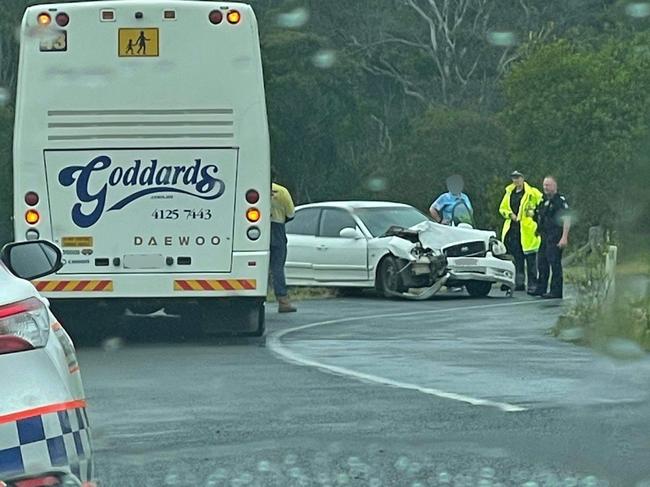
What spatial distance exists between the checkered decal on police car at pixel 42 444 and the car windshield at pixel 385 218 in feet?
56.0

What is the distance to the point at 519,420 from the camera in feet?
30.2

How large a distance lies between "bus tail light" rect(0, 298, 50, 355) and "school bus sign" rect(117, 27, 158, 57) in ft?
30.4

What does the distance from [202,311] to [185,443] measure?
7.04 metres

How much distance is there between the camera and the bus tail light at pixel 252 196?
14469mm

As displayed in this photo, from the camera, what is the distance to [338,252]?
2230cm

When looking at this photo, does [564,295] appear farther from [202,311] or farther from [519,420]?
[519,420]

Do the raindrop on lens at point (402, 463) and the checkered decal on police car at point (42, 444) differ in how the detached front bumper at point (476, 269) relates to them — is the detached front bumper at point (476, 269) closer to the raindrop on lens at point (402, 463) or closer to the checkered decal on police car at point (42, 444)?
the raindrop on lens at point (402, 463)

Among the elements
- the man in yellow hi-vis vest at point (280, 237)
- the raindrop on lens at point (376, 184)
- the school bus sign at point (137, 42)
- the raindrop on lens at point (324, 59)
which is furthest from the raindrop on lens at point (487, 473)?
the raindrop on lens at point (376, 184)

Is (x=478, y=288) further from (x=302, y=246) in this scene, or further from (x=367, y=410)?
(x=367, y=410)

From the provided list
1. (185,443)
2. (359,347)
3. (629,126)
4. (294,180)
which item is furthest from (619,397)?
(294,180)

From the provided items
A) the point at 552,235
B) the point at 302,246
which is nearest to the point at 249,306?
the point at 552,235

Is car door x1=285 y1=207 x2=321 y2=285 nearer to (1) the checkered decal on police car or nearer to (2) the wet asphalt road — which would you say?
(2) the wet asphalt road

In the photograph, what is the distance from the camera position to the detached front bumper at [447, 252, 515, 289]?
2159cm

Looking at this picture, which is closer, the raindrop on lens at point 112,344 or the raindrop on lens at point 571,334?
the raindrop on lens at point 112,344
